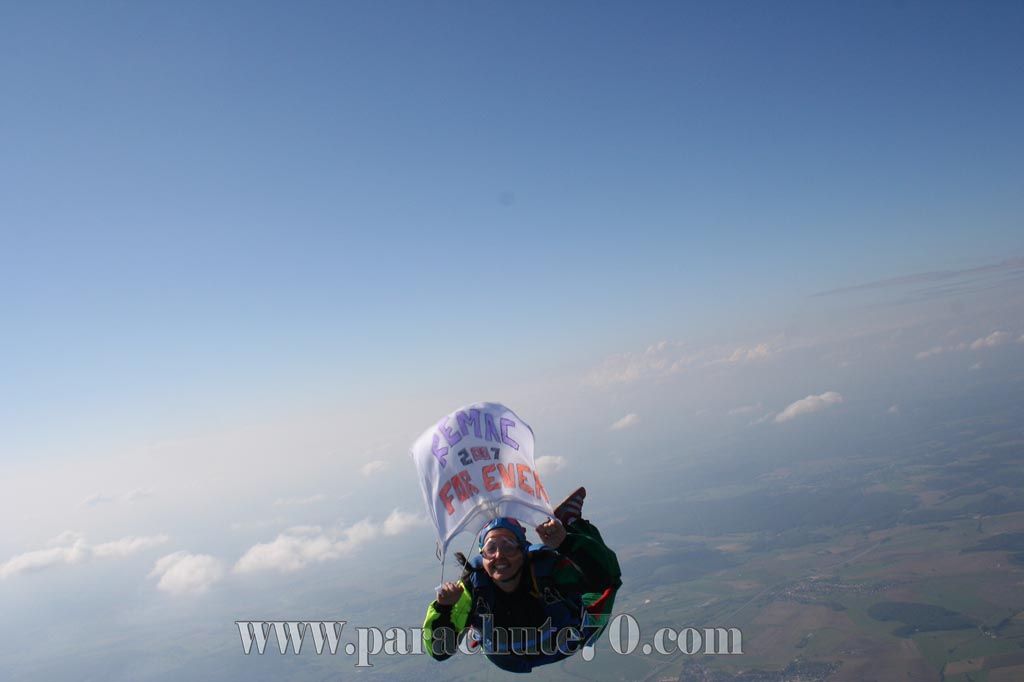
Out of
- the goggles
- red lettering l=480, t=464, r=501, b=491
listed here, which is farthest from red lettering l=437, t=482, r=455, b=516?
the goggles

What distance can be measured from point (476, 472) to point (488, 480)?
160 millimetres

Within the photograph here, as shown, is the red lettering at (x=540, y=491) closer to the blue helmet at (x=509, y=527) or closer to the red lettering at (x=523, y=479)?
the red lettering at (x=523, y=479)

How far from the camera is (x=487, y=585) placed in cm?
560

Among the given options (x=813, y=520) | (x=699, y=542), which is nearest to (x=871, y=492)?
(x=813, y=520)

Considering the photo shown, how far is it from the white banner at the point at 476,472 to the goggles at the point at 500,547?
0.97ft

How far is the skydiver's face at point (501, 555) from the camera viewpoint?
5352mm

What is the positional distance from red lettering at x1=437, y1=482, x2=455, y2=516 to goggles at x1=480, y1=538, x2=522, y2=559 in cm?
56

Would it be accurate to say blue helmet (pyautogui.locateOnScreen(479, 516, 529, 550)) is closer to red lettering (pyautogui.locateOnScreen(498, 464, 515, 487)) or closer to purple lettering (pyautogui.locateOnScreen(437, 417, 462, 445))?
red lettering (pyautogui.locateOnScreen(498, 464, 515, 487))

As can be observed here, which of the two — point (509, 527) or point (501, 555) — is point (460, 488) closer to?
point (509, 527)

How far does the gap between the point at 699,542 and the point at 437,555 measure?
494 ft

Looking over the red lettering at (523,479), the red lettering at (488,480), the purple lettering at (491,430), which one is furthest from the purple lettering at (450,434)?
the red lettering at (523,479)

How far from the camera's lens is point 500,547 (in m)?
5.35

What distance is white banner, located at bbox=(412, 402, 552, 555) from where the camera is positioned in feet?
18.2

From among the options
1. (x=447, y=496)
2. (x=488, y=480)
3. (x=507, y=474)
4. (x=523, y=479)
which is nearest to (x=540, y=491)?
(x=523, y=479)
